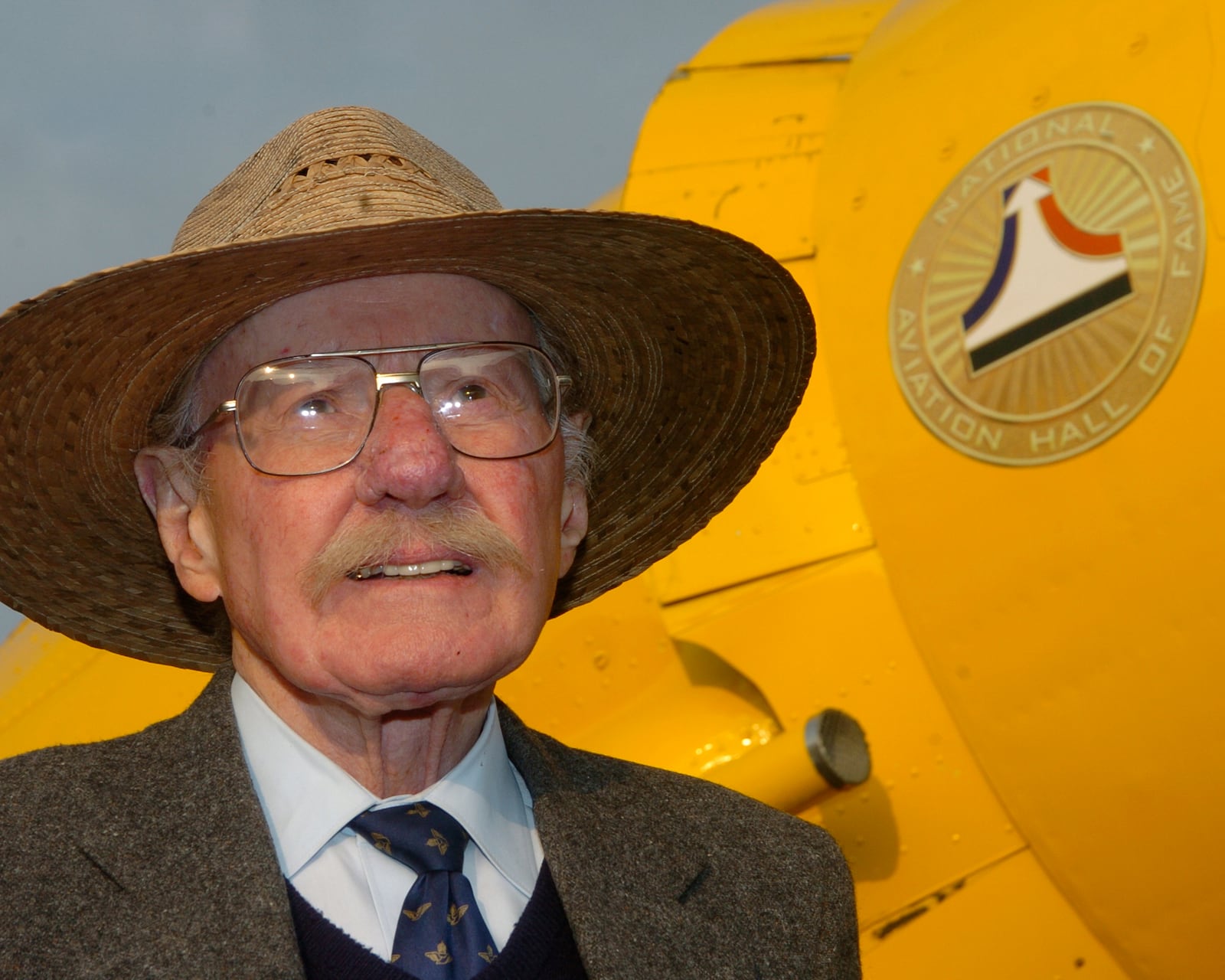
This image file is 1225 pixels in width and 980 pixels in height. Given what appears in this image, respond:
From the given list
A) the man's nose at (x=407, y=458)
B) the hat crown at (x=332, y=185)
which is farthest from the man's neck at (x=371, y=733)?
the hat crown at (x=332, y=185)

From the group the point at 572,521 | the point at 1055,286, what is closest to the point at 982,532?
the point at 1055,286

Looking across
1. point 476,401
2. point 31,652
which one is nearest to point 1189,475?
point 476,401

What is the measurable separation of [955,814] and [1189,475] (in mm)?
760

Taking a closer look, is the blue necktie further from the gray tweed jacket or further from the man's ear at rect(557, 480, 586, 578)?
the man's ear at rect(557, 480, 586, 578)

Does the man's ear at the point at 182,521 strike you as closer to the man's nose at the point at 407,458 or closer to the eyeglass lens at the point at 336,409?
the eyeglass lens at the point at 336,409

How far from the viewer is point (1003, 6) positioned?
2.71m

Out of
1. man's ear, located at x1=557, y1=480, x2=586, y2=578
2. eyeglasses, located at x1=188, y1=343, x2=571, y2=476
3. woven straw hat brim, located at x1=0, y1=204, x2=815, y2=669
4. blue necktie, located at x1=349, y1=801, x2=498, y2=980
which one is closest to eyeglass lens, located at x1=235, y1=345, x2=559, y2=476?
eyeglasses, located at x1=188, y1=343, x2=571, y2=476

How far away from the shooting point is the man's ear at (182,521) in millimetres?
1904

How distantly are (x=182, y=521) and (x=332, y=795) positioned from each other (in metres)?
0.45

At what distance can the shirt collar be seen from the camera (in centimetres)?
175

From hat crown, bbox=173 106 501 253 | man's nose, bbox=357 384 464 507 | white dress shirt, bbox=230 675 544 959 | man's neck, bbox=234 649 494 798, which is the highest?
hat crown, bbox=173 106 501 253

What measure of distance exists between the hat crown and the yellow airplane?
3.34 ft

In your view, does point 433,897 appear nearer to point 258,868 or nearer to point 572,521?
point 258,868

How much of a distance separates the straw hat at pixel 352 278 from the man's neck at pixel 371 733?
366 mm
